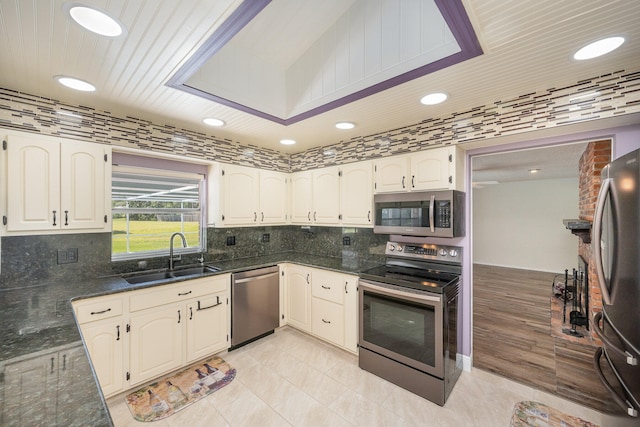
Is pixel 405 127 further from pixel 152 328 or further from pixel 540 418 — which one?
pixel 152 328

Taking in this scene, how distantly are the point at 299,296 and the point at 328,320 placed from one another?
48 cm

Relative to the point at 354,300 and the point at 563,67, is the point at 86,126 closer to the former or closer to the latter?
the point at 354,300

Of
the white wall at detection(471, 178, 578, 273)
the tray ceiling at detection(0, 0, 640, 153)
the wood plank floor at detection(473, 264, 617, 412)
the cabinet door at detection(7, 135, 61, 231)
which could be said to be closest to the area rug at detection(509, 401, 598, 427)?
the wood plank floor at detection(473, 264, 617, 412)

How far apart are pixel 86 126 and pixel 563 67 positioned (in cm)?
352

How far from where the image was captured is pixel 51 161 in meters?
2.00

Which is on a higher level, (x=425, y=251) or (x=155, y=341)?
(x=425, y=251)

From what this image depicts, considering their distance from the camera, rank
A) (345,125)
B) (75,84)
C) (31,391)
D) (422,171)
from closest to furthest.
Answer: (31,391) → (75,84) → (422,171) → (345,125)

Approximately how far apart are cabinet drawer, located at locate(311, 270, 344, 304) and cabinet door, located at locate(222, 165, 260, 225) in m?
1.07

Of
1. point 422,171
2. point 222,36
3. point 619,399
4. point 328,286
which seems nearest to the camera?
point 619,399

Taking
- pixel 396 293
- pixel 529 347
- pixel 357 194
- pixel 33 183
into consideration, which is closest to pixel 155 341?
pixel 33 183

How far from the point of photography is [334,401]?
6.86 feet

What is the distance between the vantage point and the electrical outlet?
216 centimetres

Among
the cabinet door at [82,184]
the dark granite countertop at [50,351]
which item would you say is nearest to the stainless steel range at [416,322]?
the dark granite countertop at [50,351]

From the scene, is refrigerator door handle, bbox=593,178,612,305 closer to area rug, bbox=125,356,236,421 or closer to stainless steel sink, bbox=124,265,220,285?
area rug, bbox=125,356,236,421
